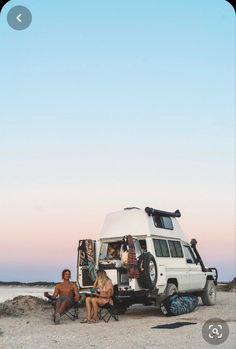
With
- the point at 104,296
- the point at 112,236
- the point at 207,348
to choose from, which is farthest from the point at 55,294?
the point at 207,348

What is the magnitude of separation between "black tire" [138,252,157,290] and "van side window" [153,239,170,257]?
0.75 m

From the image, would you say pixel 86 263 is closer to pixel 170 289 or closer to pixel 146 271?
pixel 146 271

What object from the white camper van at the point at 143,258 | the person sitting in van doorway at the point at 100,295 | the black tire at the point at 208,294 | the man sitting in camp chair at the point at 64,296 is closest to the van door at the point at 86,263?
the white camper van at the point at 143,258

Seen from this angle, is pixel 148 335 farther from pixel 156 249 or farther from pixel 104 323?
pixel 156 249

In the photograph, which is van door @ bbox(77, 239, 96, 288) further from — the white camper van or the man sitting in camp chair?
the man sitting in camp chair

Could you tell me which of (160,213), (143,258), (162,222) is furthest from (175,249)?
(143,258)

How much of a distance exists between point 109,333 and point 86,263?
336 centimetres

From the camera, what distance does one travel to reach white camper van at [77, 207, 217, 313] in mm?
12984

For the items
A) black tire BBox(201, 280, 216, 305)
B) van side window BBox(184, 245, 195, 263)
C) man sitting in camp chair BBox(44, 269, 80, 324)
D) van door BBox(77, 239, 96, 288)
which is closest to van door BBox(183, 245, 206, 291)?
van side window BBox(184, 245, 195, 263)

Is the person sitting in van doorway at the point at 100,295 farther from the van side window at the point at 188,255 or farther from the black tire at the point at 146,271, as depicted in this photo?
the van side window at the point at 188,255

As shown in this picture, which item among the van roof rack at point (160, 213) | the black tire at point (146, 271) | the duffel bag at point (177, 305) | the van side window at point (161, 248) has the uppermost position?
the van roof rack at point (160, 213)

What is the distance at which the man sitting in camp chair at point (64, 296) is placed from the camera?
40.2ft

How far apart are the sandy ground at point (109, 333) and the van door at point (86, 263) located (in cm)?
93

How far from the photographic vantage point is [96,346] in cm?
888
